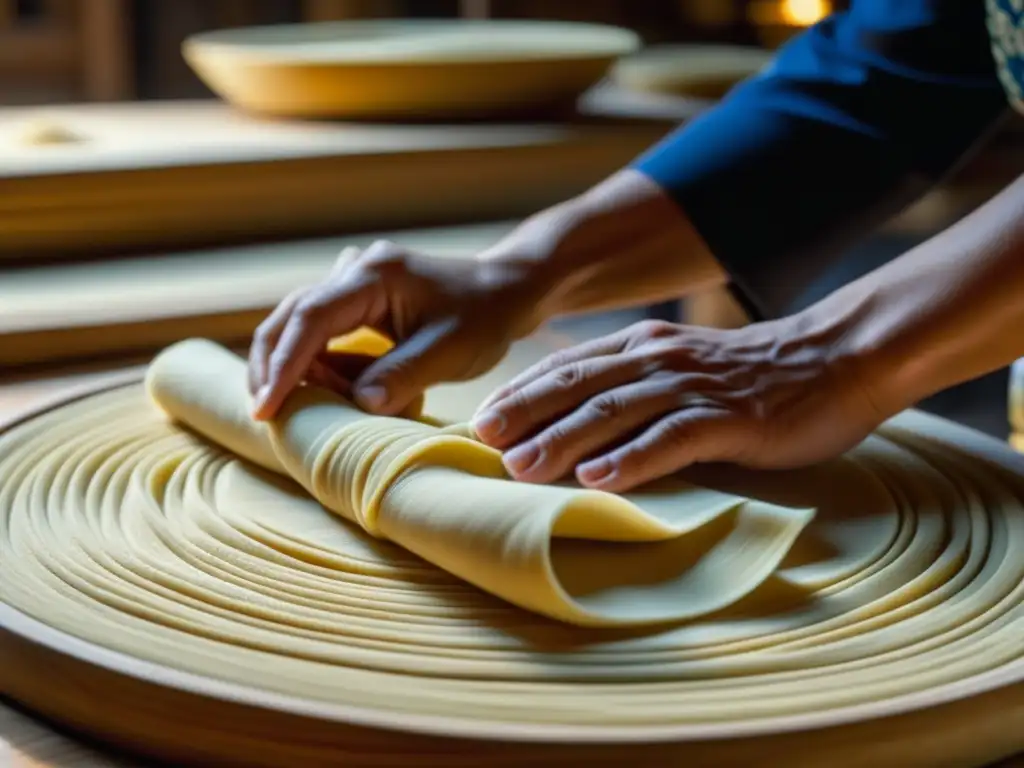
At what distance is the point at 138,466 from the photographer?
87 cm

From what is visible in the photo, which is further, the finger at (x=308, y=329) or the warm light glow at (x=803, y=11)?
the warm light glow at (x=803, y=11)

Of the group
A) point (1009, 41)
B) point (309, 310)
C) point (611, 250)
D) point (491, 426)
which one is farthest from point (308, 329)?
point (1009, 41)

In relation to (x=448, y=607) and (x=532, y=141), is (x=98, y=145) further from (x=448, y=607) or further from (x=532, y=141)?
(x=448, y=607)

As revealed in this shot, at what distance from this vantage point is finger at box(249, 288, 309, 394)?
89cm

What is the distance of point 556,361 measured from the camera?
0.85 m

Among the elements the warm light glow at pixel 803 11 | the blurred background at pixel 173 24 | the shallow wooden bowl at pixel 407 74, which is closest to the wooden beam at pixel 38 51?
the blurred background at pixel 173 24

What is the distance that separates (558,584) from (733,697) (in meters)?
0.10

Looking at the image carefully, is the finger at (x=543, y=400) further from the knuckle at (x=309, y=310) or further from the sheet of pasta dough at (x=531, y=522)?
the knuckle at (x=309, y=310)

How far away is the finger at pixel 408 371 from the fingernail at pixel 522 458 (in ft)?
0.41

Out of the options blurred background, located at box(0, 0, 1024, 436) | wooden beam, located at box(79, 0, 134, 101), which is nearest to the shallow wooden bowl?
blurred background, located at box(0, 0, 1024, 436)

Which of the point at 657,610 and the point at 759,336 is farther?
the point at 759,336

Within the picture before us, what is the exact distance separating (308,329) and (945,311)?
0.40 meters

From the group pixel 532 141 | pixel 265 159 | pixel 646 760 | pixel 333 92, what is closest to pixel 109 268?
pixel 265 159

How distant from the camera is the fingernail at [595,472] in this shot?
0.77m
